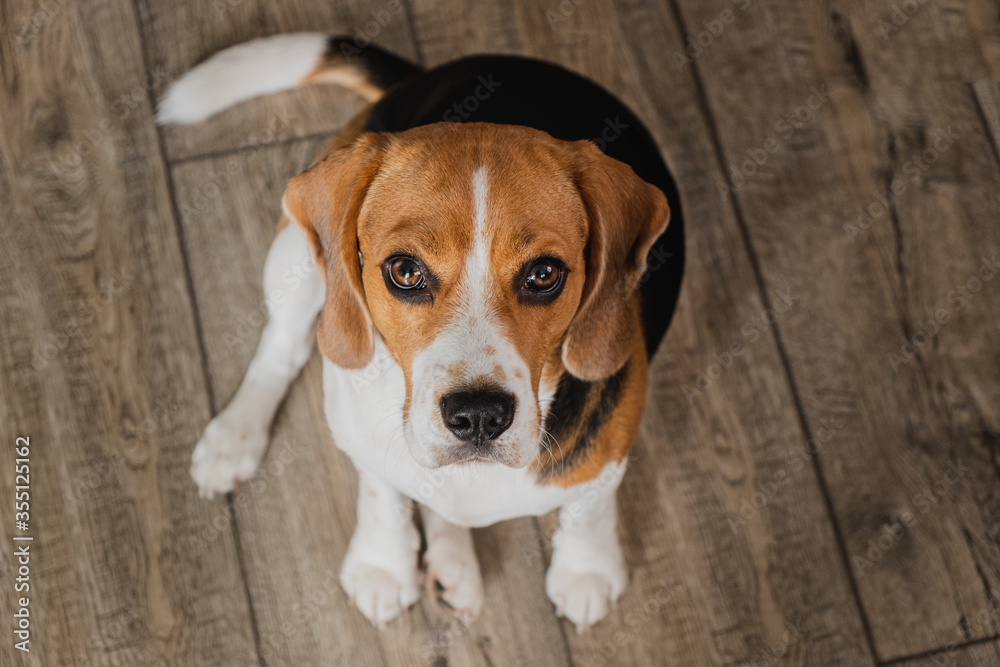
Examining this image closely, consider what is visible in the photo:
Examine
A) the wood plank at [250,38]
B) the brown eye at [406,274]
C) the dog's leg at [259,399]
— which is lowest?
the dog's leg at [259,399]

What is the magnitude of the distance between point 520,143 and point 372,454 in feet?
2.66

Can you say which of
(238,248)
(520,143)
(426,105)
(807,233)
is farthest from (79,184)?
(807,233)

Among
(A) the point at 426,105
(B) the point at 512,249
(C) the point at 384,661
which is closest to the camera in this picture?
(B) the point at 512,249

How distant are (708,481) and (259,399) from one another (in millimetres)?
1442

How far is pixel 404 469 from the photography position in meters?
1.92

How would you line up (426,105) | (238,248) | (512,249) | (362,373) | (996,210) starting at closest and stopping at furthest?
1. (512,249)
2. (362,373)
3. (426,105)
4. (238,248)
5. (996,210)

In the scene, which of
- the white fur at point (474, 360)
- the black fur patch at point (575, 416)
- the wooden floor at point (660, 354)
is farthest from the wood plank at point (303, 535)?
the white fur at point (474, 360)

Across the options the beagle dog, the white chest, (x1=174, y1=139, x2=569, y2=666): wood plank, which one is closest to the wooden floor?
(x1=174, y1=139, x2=569, y2=666): wood plank

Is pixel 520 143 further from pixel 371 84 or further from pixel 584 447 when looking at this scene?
pixel 371 84

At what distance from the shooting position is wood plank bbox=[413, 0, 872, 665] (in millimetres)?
2506

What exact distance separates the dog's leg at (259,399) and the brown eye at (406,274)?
0.82 metres

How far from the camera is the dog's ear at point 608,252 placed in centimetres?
166

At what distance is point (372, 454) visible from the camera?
193 centimetres

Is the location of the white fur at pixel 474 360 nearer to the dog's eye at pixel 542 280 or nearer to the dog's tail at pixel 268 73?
the dog's eye at pixel 542 280
